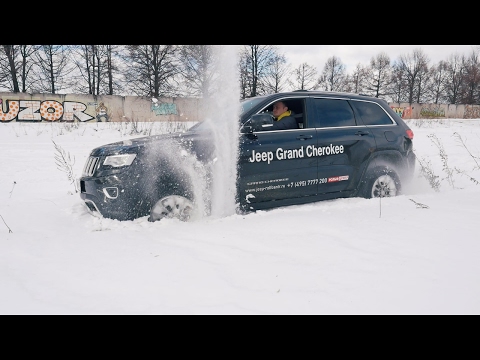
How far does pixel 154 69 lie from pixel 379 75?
36718 mm

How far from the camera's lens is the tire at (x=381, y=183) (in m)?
5.10

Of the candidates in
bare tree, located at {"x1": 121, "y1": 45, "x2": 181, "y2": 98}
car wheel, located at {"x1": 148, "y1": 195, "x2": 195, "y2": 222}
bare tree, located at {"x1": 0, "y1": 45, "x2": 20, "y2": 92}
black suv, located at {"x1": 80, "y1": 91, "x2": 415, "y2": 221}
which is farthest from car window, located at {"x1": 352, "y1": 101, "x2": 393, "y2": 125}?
bare tree, located at {"x1": 0, "y1": 45, "x2": 20, "y2": 92}

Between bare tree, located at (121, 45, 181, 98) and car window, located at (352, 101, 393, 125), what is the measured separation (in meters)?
29.3

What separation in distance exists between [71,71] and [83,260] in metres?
39.8

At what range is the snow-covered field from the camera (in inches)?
82.8

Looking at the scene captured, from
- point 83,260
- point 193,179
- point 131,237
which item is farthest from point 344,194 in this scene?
point 83,260

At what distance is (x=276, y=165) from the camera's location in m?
4.43

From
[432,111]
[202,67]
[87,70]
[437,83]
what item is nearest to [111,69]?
[87,70]

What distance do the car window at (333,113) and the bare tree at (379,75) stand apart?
170 feet

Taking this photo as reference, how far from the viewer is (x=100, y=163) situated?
3842mm

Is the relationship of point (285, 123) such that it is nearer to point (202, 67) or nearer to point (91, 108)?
point (202, 67)

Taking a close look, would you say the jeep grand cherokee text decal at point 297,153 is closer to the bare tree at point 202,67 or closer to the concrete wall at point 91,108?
the bare tree at point 202,67

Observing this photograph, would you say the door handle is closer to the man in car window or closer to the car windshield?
the man in car window

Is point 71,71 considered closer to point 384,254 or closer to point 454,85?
point 384,254
